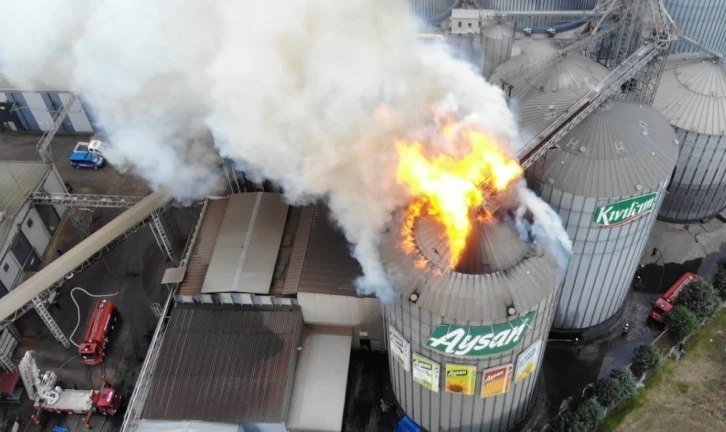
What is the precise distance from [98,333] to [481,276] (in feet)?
91.8

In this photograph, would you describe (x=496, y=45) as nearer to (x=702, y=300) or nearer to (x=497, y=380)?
(x=702, y=300)

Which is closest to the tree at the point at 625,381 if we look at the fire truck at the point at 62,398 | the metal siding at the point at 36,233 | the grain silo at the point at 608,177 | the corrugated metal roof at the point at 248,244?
the grain silo at the point at 608,177

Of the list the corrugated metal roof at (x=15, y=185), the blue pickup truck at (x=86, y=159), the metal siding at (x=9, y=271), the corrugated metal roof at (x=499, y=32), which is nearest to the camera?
the metal siding at (x=9, y=271)

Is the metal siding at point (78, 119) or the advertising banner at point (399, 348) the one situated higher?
the metal siding at point (78, 119)

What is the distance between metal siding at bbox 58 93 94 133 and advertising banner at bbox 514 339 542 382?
4617 centimetres

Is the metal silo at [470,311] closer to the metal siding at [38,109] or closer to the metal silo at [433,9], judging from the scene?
the metal silo at [433,9]

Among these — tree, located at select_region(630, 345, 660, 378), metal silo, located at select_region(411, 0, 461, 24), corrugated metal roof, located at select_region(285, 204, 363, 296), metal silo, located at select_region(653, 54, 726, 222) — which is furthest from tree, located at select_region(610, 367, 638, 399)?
metal silo, located at select_region(411, 0, 461, 24)

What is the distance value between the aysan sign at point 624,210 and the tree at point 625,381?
9.47 metres

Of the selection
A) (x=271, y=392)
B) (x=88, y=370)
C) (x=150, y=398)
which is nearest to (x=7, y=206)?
(x=88, y=370)

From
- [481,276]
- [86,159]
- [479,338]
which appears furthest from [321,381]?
[86,159]

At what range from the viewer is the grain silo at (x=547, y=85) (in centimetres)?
3872

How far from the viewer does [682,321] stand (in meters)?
42.2

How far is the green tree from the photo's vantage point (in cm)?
3738

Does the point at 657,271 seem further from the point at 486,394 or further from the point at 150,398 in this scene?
the point at 150,398
